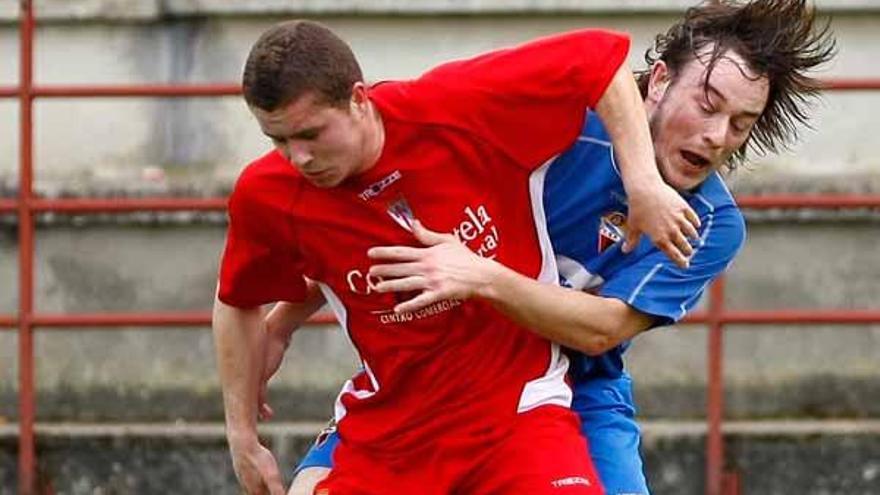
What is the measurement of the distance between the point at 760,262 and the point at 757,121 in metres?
3.04

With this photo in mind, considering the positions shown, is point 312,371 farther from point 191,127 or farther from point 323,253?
point 323,253

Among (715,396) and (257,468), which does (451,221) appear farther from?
(715,396)

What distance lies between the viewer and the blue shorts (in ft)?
16.0

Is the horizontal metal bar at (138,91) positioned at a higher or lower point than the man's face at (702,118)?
lower

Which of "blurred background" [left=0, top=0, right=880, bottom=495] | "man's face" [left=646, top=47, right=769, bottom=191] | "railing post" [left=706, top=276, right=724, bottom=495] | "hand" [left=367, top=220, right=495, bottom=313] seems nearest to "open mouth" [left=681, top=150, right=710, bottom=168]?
"man's face" [left=646, top=47, right=769, bottom=191]

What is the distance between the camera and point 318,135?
4469 millimetres

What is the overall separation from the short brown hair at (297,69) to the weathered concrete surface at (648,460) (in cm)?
333

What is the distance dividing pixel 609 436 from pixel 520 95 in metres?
0.79

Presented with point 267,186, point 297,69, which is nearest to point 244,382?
point 267,186

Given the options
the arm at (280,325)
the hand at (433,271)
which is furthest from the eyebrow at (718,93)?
the arm at (280,325)

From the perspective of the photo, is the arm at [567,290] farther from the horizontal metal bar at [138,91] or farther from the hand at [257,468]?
the horizontal metal bar at [138,91]

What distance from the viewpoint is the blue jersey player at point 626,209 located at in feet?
15.6

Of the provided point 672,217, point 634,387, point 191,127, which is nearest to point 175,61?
point 191,127

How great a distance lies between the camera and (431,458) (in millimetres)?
4828
